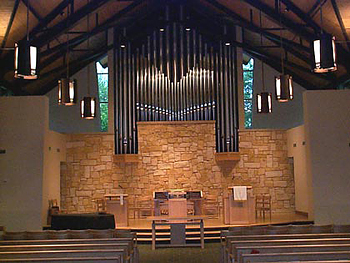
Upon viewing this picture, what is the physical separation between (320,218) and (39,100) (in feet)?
23.9

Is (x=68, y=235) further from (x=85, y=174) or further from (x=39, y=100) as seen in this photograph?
(x=85, y=174)

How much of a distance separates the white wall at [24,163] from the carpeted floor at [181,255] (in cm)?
297

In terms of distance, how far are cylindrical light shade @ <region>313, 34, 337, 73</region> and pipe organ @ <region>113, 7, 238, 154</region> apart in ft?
25.4

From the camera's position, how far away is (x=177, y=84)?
13930mm

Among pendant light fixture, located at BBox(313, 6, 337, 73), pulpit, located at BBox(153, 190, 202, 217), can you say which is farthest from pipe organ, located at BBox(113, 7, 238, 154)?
pendant light fixture, located at BBox(313, 6, 337, 73)

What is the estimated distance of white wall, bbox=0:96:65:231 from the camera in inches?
447

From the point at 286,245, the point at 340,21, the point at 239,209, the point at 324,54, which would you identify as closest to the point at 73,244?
the point at 286,245

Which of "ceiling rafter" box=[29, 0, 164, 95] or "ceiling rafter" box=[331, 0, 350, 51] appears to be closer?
"ceiling rafter" box=[331, 0, 350, 51]

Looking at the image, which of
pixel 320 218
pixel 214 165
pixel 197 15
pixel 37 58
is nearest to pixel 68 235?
pixel 37 58

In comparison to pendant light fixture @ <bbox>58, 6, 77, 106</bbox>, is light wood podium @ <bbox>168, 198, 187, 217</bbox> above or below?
below

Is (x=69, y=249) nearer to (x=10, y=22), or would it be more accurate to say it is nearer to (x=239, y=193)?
(x=10, y=22)

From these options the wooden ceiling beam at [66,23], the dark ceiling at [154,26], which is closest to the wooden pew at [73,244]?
the dark ceiling at [154,26]

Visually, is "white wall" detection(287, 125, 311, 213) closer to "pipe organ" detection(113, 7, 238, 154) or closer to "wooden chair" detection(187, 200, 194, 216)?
"pipe organ" detection(113, 7, 238, 154)

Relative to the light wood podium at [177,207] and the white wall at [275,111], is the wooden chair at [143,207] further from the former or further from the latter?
the white wall at [275,111]
